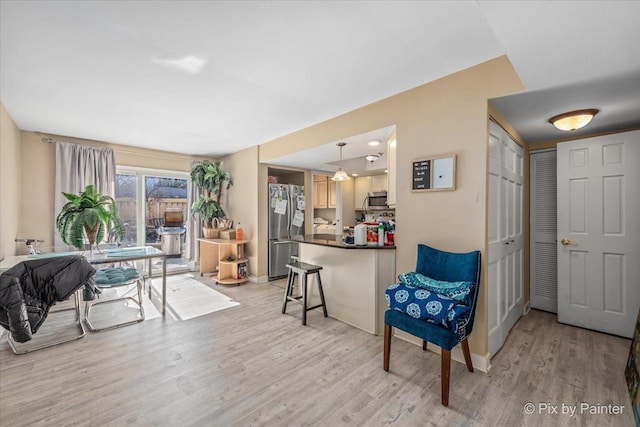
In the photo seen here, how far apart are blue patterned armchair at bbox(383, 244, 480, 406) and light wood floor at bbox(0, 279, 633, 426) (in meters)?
0.24

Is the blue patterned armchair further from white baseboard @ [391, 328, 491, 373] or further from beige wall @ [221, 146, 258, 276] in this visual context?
beige wall @ [221, 146, 258, 276]

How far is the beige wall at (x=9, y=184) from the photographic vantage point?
114 inches

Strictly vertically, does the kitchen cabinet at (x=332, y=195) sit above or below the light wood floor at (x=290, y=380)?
above

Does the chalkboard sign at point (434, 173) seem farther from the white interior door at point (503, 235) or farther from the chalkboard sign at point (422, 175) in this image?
the white interior door at point (503, 235)

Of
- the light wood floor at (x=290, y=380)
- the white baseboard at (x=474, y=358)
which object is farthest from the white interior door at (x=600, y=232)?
the white baseboard at (x=474, y=358)

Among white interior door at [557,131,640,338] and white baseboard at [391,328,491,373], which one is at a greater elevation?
white interior door at [557,131,640,338]

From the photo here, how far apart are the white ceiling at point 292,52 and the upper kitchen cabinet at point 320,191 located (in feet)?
10.1

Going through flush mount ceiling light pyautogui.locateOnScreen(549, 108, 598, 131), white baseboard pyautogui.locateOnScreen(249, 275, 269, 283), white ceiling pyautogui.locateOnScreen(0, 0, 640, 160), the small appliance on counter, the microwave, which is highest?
white ceiling pyautogui.locateOnScreen(0, 0, 640, 160)

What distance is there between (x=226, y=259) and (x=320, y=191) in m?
2.55

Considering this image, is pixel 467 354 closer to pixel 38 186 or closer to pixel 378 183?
pixel 378 183

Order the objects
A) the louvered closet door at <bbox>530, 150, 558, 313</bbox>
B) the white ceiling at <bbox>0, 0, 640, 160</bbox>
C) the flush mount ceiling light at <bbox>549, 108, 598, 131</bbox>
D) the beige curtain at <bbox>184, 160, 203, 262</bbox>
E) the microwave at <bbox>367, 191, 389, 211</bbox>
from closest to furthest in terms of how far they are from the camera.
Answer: the white ceiling at <bbox>0, 0, 640, 160</bbox>
the flush mount ceiling light at <bbox>549, 108, 598, 131</bbox>
the louvered closet door at <bbox>530, 150, 558, 313</bbox>
the beige curtain at <bbox>184, 160, 203, 262</bbox>
the microwave at <bbox>367, 191, 389, 211</bbox>

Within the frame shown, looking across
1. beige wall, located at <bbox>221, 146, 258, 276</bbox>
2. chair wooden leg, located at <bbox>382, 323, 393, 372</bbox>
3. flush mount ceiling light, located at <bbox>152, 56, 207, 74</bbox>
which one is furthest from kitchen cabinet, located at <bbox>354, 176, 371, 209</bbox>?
flush mount ceiling light, located at <bbox>152, 56, 207, 74</bbox>

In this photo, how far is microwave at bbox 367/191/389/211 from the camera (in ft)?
18.7

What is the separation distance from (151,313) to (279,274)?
2172 millimetres
